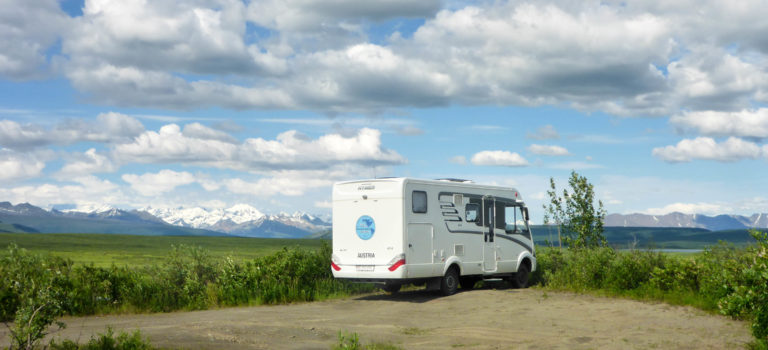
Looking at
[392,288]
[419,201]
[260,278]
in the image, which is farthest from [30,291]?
[392,288]

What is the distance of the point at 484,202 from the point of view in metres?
18.5

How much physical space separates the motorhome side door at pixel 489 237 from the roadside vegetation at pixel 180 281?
3359mm

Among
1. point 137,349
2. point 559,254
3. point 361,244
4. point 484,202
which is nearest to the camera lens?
point 137,349

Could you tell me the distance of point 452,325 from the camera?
12.5m

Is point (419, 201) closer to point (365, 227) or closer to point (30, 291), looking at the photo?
point (365, 227)

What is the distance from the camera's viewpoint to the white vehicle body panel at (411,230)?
52.7 ft

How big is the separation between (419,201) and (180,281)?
6.29 m

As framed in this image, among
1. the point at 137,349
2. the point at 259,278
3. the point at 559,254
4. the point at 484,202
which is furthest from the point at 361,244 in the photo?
the point at 137,349

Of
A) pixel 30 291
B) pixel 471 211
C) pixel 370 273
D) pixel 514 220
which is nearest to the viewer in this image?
pixel 30 291

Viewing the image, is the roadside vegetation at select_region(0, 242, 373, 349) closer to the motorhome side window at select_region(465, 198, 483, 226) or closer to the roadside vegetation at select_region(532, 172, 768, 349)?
the motorhome side window at select_region(465, 198, 483, 226)

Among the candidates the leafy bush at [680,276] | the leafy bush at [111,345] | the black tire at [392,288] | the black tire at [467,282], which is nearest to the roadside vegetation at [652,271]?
the leafy bush at [680,276]

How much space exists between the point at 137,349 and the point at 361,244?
812 centimetres

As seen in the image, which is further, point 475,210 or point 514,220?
point 514,220

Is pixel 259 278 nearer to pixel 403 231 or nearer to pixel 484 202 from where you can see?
pixel 403 231
